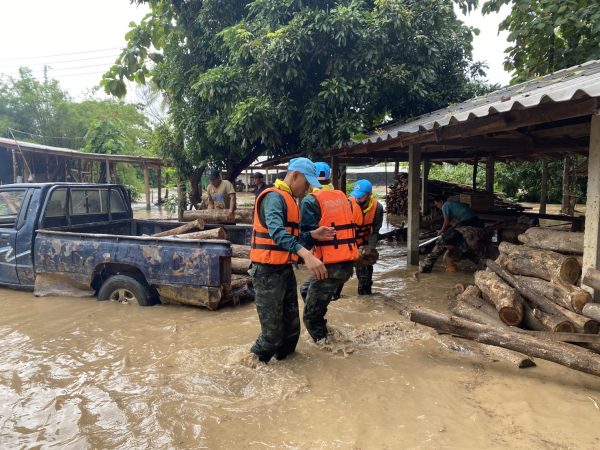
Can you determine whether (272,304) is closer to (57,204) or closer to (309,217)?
(309,217)

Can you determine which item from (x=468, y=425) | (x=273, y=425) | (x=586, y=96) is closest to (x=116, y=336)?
(x=273, y=425)

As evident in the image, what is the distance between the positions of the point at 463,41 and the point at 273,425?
34.5 feet

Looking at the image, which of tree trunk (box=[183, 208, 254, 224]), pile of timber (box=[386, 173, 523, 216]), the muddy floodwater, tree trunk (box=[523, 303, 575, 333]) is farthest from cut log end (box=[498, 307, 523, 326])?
pile of timber (box=[386, 173, 523, 216])

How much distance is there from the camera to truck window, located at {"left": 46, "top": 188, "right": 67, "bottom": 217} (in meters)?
6.29

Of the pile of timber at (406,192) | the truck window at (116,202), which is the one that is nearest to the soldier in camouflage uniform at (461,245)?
the truck window at (116,202)

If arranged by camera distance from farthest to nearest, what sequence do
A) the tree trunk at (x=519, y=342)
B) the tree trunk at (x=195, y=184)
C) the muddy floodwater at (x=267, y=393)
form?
the tree trunk at (x=195, y=184) < the tree trunk at (x=519, y=342) < the muddy floodwater at (x=267, y=393)

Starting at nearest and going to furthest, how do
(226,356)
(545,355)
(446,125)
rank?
(545,355) → (226,356) → (446,125)

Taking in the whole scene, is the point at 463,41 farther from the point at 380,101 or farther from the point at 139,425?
the point at 139,425

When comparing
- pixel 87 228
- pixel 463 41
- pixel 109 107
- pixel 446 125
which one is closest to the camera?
pixel 446 125

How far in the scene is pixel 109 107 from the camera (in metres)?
28.7

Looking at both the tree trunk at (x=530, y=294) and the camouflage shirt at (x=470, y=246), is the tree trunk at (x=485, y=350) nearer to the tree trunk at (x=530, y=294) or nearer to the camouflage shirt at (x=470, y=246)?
the tree trunk at (x=530, y=294)

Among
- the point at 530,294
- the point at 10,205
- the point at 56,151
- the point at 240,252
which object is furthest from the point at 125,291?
the point at 56,151

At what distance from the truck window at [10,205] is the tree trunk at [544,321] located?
21.9 feet

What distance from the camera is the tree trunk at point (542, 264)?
15.3ft
